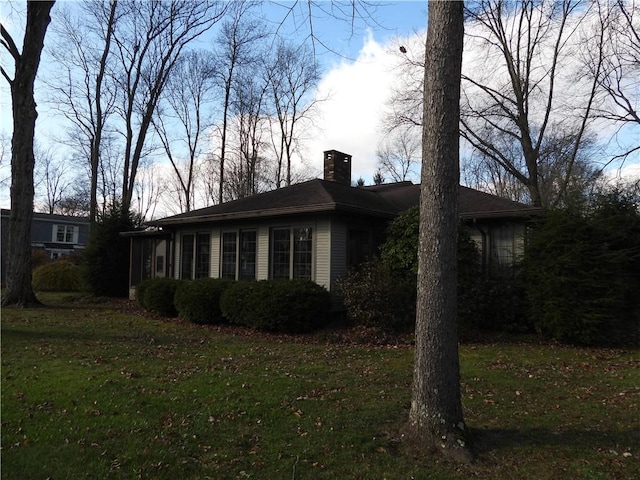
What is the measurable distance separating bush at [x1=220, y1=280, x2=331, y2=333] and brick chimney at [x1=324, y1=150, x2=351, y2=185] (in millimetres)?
6244

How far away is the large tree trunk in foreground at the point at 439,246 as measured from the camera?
14.2 ft

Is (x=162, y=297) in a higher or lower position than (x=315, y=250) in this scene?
lower

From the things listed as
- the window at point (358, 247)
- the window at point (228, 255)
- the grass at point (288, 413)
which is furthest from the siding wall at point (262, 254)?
the grass at point (288, 413)

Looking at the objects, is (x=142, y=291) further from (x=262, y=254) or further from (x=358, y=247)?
(x=358, y=247)

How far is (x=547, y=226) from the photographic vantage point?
10719mm

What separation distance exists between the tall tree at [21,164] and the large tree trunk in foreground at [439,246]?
632 inches

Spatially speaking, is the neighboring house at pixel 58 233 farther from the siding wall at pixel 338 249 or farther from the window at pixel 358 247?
the siding wall at pixel 338 249

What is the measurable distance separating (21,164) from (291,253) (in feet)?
33.3

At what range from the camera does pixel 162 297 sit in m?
14.5

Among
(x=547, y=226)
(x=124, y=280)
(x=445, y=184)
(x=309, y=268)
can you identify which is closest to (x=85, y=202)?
(x=124, y=280)

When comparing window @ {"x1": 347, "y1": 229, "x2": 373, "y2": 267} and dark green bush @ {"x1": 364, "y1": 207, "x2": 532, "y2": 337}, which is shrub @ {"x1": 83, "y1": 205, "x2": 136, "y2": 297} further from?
dark green bush @ {"x1": 364, "y1": 207, "x2": 532, "y2": 337}

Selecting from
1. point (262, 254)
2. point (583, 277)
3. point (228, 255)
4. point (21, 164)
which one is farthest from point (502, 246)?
point (21, 164)

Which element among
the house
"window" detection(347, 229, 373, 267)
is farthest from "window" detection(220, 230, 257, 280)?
"window" detection(347, 229, 373, 267)

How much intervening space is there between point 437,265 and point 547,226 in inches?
297
